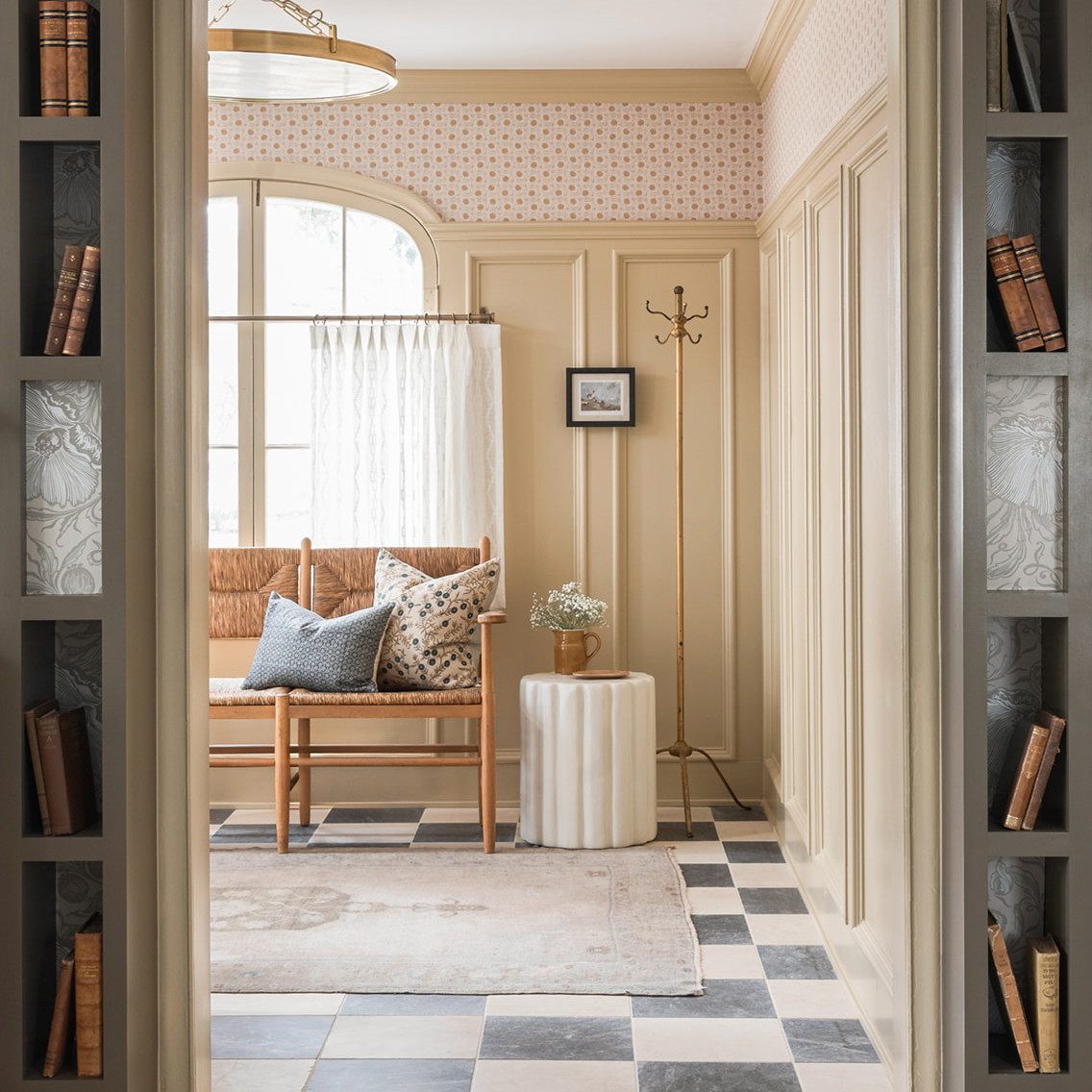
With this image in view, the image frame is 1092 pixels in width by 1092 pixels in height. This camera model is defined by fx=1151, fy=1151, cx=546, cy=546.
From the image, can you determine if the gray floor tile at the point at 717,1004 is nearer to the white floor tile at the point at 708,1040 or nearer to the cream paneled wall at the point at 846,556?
the white floor tile at the point at 708,1040

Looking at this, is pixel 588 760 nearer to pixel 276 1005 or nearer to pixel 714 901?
pixel 714 901

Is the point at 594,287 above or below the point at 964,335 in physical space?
above

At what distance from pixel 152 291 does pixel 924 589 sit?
4.79 feet

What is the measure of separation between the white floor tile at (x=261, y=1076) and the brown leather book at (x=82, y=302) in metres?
1.56

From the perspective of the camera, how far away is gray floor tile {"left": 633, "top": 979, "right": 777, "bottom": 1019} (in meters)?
2.80

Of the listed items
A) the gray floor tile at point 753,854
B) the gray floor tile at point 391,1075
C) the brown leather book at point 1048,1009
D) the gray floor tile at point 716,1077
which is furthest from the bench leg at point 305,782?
the brown leather book at point 1048,1009

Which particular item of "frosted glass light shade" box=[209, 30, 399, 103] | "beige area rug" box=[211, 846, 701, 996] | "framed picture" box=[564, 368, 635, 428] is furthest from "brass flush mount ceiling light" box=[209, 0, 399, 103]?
"beige area rug" box=[211, 846, 701, 996]

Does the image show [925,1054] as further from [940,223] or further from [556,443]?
[556,443]

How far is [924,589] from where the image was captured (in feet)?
6.69

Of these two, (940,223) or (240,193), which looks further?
(240,193)

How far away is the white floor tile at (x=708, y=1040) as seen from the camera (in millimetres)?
2576

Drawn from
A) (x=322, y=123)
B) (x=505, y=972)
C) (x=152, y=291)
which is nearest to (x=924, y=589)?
(x=152, y=291)

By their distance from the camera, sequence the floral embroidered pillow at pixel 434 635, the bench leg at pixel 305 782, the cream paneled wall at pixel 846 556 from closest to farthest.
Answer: the cream paneled wall at pixel 846 556
the floral embroidered pillow at pixel 434 635
the bench leg at pixel 305 782

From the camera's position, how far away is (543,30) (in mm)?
4238
